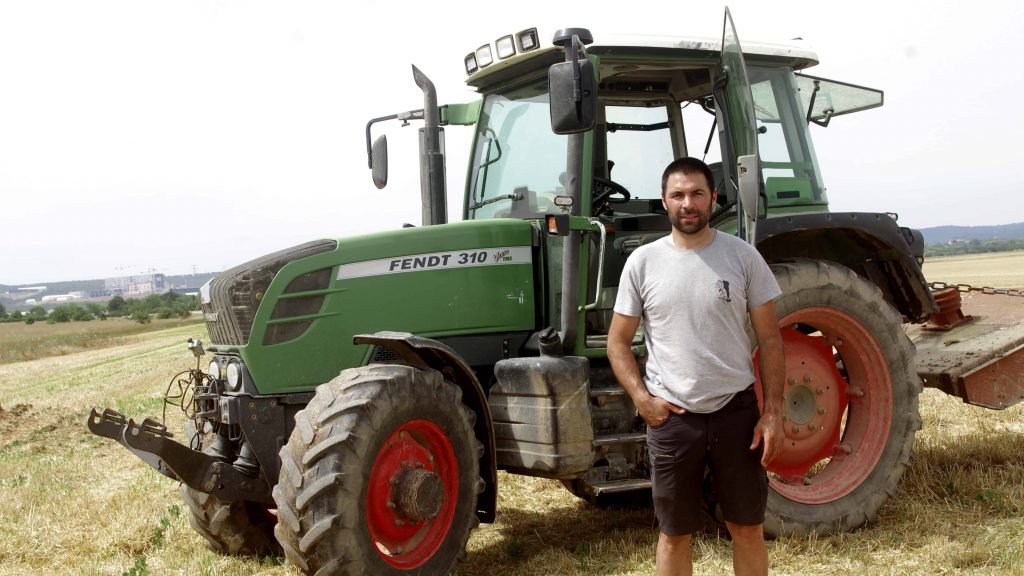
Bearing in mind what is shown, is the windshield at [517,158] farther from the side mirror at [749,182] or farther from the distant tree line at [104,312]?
the distant tree line at [104,312]

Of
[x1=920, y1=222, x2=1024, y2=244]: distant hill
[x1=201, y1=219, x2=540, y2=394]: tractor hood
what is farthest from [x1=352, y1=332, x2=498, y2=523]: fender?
[x1=920, y1=222, x2=1024, y2=244]: distant hill

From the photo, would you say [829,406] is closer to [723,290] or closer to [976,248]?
[723,290]

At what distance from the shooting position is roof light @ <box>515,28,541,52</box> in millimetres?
5047

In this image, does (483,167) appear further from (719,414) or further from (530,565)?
(719,414)

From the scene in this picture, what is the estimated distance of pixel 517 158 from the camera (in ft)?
18.1

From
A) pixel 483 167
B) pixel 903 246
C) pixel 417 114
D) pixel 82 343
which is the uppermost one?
pixel 417 114

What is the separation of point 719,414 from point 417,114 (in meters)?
3.26

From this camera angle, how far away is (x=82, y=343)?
42031 mm

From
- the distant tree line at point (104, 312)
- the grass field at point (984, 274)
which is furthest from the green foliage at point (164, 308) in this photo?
the grass field at point (984, 274)

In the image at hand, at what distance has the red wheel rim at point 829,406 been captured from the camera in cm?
527

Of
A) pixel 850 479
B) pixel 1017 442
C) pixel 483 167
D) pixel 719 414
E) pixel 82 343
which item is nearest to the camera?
pixel 719 414

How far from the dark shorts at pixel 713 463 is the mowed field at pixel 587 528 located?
4.01ft

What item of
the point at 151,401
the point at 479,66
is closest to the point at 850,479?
the point at 479,66

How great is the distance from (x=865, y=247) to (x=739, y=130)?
1.26 metres
